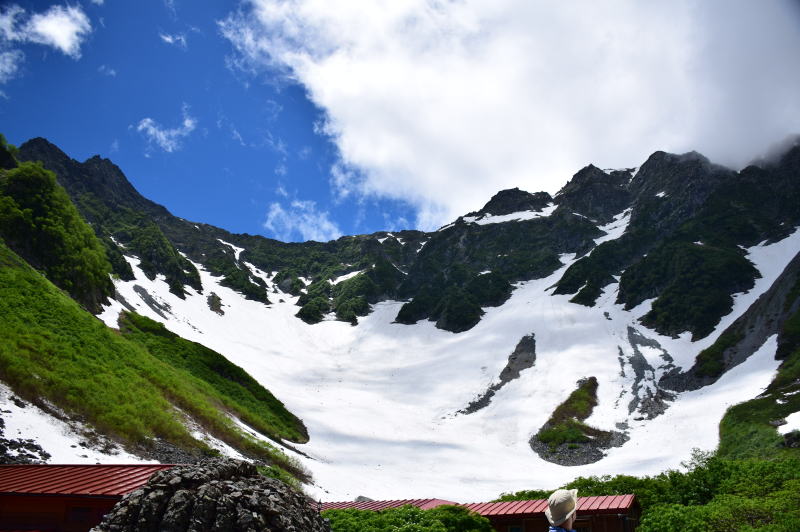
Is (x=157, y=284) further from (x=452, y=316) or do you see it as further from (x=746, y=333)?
(x=746, y=333)

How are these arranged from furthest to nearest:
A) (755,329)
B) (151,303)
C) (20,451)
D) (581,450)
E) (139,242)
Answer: (139,242), (151,303), (755,329), (581,450), (20,451)

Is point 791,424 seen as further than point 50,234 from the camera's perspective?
No

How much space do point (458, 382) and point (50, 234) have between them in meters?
71.6

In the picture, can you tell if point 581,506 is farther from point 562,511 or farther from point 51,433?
point 51,433

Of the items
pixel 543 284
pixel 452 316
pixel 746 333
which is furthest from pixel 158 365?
pixel 543 284

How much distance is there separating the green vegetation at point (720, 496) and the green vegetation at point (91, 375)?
2283cm

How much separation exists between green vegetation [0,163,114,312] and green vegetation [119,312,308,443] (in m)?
6.30

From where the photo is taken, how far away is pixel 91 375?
35.2m

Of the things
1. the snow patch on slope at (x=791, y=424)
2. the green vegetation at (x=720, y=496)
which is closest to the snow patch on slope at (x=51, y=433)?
the green vegetation at (x=720, y=496)

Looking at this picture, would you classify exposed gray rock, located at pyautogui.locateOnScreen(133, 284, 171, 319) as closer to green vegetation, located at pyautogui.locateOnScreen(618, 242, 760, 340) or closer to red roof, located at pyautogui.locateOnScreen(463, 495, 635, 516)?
red roof, located at pyautogui.locateOnScreen(463, 495, 635, 516)

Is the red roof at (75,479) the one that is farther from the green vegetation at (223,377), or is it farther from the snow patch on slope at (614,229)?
the snow patch on slope at (614,229)

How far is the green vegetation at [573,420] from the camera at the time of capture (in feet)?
254

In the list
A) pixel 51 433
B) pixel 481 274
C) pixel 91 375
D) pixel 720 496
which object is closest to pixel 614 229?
pixel 481 274

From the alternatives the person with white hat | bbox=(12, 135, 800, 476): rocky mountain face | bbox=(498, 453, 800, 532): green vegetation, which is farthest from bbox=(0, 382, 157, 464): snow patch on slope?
bbox=(12, 135, 800, 476): rocky mountain face
